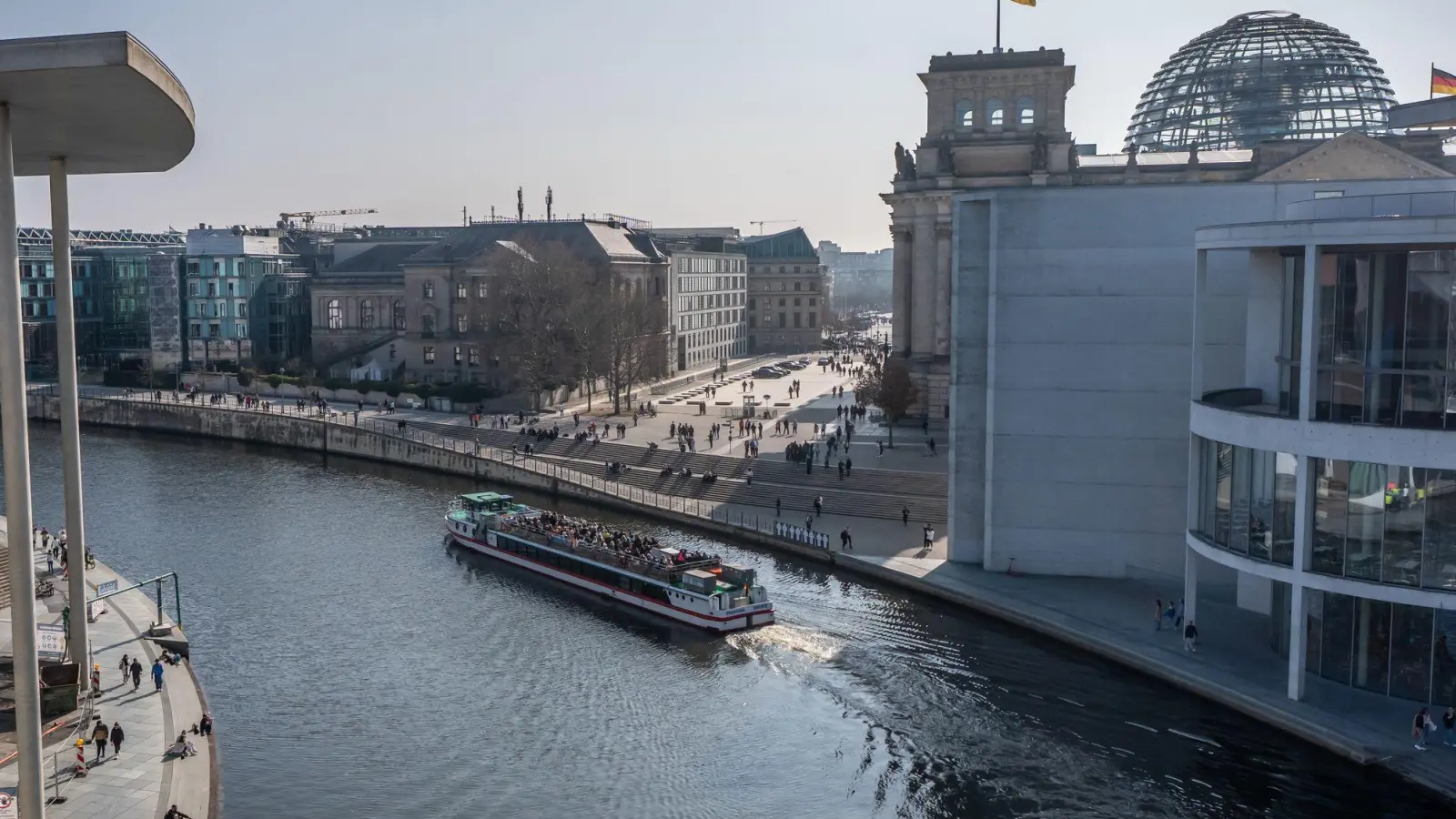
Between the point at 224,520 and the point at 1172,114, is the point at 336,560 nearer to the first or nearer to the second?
the point at 224,520

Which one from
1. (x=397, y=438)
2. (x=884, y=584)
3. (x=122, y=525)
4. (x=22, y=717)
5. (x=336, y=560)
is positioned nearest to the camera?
(x=22, y=717)

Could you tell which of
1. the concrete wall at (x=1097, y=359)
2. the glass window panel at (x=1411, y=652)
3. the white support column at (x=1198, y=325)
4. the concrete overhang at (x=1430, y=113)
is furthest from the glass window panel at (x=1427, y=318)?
the concrete overhang at (x=1430, y=113)

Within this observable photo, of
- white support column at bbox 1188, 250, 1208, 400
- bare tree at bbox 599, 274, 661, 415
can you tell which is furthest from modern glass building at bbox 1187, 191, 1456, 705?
bare tree at bbox 599, 274, 661, 415

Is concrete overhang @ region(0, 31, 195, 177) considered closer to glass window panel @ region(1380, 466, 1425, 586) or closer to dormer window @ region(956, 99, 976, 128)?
glass window panel @ region(1380, 466, 1425, 586)

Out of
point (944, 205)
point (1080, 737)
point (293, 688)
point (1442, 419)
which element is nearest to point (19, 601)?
point (293, 688)

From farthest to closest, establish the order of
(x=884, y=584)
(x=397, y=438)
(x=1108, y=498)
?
(x=397, y=438) → (x=884, y=584) → (x=1108, y=498)

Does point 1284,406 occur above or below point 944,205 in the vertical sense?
below

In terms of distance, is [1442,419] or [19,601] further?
[1442,419]

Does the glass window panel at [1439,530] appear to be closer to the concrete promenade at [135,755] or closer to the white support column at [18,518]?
the concrete promenade at [135,755]

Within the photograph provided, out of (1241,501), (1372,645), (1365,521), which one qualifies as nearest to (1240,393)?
(1241,501)
